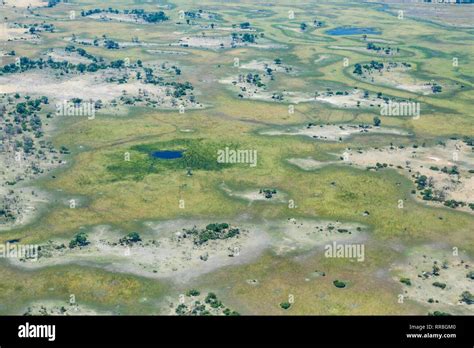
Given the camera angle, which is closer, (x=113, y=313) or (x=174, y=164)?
(x=113, y=313)

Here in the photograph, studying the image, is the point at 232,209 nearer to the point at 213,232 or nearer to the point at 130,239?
the point at 213,232

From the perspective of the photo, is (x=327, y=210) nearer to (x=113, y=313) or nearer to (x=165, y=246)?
(x=165, y=246)

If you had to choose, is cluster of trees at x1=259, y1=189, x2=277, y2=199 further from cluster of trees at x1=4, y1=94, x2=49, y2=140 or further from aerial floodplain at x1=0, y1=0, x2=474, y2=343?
cluster of trees at x1=4, y1=94, x2=49, y2=140

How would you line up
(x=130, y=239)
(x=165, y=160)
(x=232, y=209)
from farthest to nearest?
(x=165, y=160) → (x=232, y=209) → (x=130, y=239)

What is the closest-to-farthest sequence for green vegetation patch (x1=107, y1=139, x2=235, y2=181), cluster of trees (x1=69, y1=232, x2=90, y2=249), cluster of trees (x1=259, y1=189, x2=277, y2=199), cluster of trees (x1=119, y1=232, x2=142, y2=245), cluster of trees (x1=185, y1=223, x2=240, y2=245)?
cluster of trees (x1=69, y1=232, x2=90, y2=249) → cluster of trees (x1=119, y1=232, x2=142, y2=245) → cluster of trees (x1=185, y1=223, x2=240, y2=245) → cluster of trees (x1=259, y1=189, x2=277, y2=199) → green vegetation patch (x1=107, y1=139, x2=235, y2=181)

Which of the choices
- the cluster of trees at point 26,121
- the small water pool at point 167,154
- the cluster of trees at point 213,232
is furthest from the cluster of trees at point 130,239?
the cluster of trees at point 26,121

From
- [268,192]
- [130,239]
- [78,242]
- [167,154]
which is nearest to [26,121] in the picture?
[167,154]

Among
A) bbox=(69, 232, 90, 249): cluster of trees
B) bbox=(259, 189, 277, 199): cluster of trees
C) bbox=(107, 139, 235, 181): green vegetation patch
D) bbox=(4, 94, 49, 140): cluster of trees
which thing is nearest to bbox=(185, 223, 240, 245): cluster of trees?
bbox=(259, 189, 277, 199): cluster of trees
